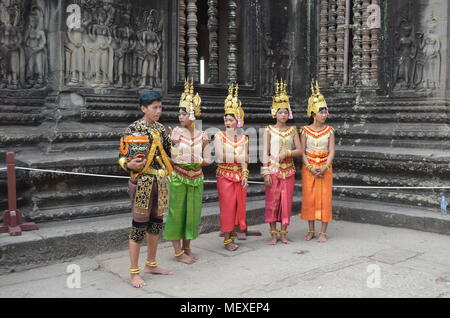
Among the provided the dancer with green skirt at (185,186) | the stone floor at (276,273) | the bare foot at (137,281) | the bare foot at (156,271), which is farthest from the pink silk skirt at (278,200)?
the bare foot at (137,281)

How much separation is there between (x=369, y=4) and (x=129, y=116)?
436 centimetres

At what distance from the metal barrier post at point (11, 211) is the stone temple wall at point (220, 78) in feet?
1.31

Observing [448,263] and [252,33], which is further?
[252,33]

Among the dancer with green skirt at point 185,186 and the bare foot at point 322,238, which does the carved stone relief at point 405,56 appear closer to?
the bare foot at point 322,238

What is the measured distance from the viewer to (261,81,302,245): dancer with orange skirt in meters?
5.80

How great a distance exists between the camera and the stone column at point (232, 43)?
26.3ft

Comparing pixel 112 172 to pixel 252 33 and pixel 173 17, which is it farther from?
pixel 252 33

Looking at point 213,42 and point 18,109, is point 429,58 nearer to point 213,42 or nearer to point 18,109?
point 213,42

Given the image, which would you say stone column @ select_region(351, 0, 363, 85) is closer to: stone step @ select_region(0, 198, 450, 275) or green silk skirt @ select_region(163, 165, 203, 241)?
stone step @ select_region(0, 198, 450, 275)

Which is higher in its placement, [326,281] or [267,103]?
[267,103]

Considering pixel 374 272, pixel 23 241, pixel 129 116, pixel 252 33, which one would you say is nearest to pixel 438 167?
pixel 374 272

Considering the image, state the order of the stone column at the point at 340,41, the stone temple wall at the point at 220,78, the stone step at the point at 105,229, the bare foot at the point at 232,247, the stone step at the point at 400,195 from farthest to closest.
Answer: the stone column at the point at 340,41
the stone step at the point at 400,195
the stone temple wall at the point at 220,78
the bare foot at the point at 232,247
the stone step at the point at 105,229

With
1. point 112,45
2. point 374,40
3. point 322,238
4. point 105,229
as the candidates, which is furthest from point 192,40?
point 322,238

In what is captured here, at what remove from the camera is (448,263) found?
484 centimetres
